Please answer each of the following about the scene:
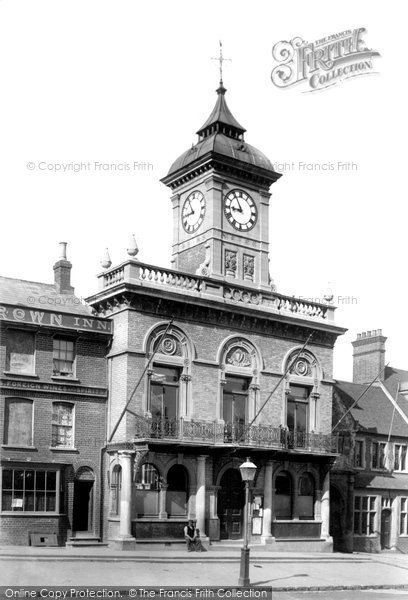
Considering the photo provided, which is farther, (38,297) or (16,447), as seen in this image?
(38,297)

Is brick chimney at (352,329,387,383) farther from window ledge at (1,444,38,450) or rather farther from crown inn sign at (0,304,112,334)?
window ledge at (1,444,38,450)

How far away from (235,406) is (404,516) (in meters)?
17.0

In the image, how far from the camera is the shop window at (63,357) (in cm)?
2948

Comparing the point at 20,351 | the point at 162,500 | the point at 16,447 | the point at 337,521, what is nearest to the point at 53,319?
the point at 20,351

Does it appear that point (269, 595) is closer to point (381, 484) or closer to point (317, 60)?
point (317, 60)

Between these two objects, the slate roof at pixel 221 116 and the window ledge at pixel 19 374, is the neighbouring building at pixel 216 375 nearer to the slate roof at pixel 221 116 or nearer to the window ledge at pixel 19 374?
the slate roof at pixel 221 116

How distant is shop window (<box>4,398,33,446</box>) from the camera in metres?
28.2

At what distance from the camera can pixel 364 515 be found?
42.4 meters

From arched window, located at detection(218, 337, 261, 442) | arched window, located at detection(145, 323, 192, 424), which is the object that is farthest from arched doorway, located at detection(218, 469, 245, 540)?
arched window, located at detection(145, 323, 192, 424)

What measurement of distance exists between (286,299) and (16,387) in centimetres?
1166

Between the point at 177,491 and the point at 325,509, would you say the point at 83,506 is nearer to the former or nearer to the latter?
the point at 177,491

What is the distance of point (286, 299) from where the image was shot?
34.2 metres

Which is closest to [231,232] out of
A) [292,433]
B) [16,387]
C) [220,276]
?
[220,276]

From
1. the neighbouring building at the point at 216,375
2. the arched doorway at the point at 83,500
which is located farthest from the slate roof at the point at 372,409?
the arched doorway at the point at 83,500
